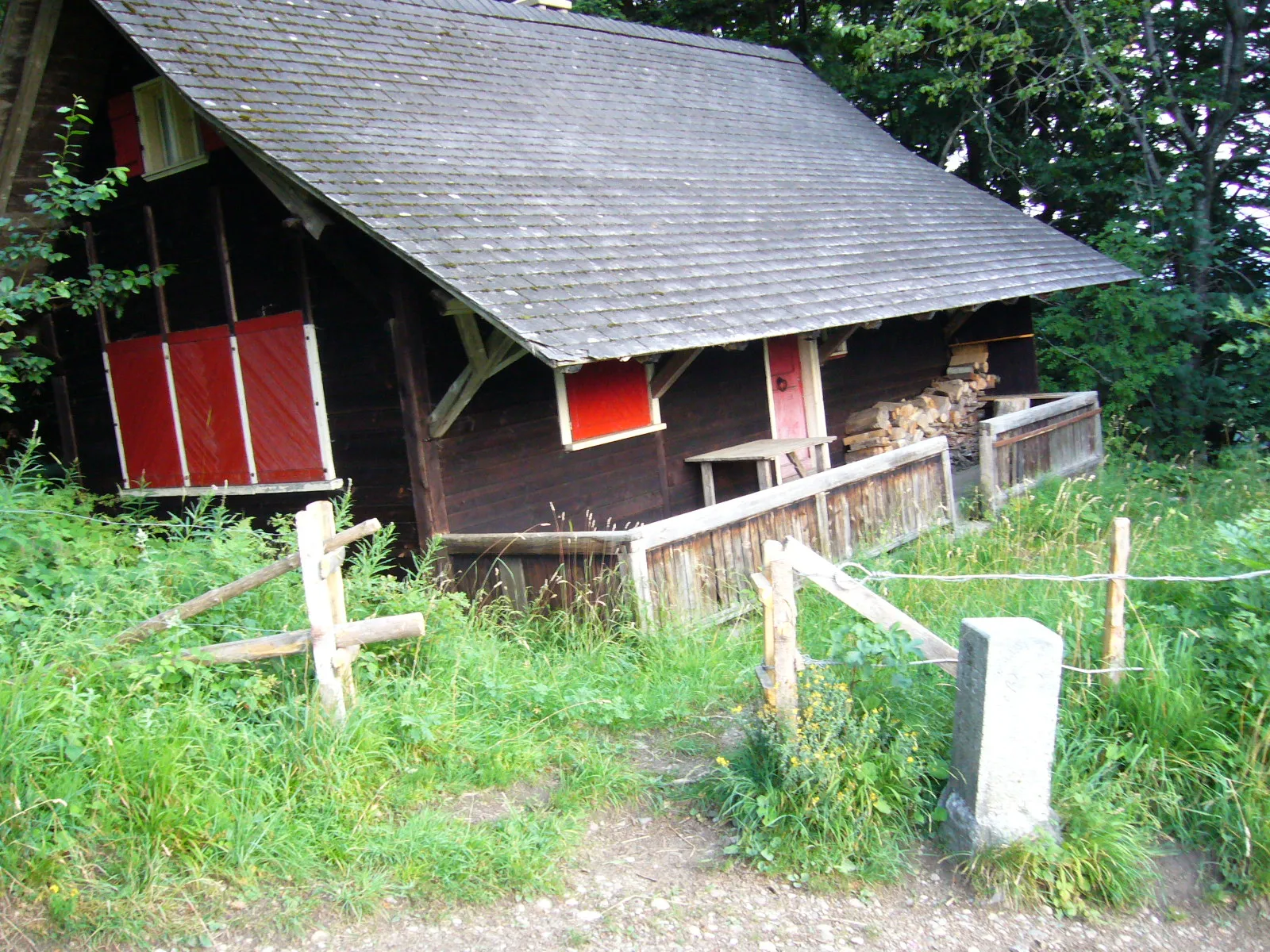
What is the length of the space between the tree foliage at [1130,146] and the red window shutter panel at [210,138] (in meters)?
11.4

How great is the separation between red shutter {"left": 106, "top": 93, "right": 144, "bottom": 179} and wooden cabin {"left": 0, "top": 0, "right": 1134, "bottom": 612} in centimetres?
3

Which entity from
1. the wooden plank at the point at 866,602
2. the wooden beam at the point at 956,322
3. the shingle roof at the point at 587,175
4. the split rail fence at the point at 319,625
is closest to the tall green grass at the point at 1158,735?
the wooden plank at the point at 866,602

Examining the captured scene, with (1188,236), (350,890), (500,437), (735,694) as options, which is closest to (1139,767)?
(735,694)

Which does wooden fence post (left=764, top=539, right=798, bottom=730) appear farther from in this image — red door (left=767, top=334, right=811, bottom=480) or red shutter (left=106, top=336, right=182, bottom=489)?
red door (left=767, top=334, right=811, bottom=480)

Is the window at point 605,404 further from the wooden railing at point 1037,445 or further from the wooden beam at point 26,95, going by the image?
the wooden beam at point 26,95

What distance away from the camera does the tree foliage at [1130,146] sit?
14711 mm

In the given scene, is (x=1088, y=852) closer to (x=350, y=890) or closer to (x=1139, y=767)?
(x=1139, y=767)

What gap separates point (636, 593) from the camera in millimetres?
6074

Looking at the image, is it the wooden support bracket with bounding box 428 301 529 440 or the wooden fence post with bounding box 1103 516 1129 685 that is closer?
the wooden fence post with bounding box 1103 516 1129 685

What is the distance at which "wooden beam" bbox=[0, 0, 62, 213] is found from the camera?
25.8ft

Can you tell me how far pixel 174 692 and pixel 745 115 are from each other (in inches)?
440

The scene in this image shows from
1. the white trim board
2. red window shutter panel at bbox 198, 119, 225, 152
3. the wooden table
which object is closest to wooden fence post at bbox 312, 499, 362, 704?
the white trim board

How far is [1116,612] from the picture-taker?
457cm

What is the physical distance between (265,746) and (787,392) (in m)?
7.67
